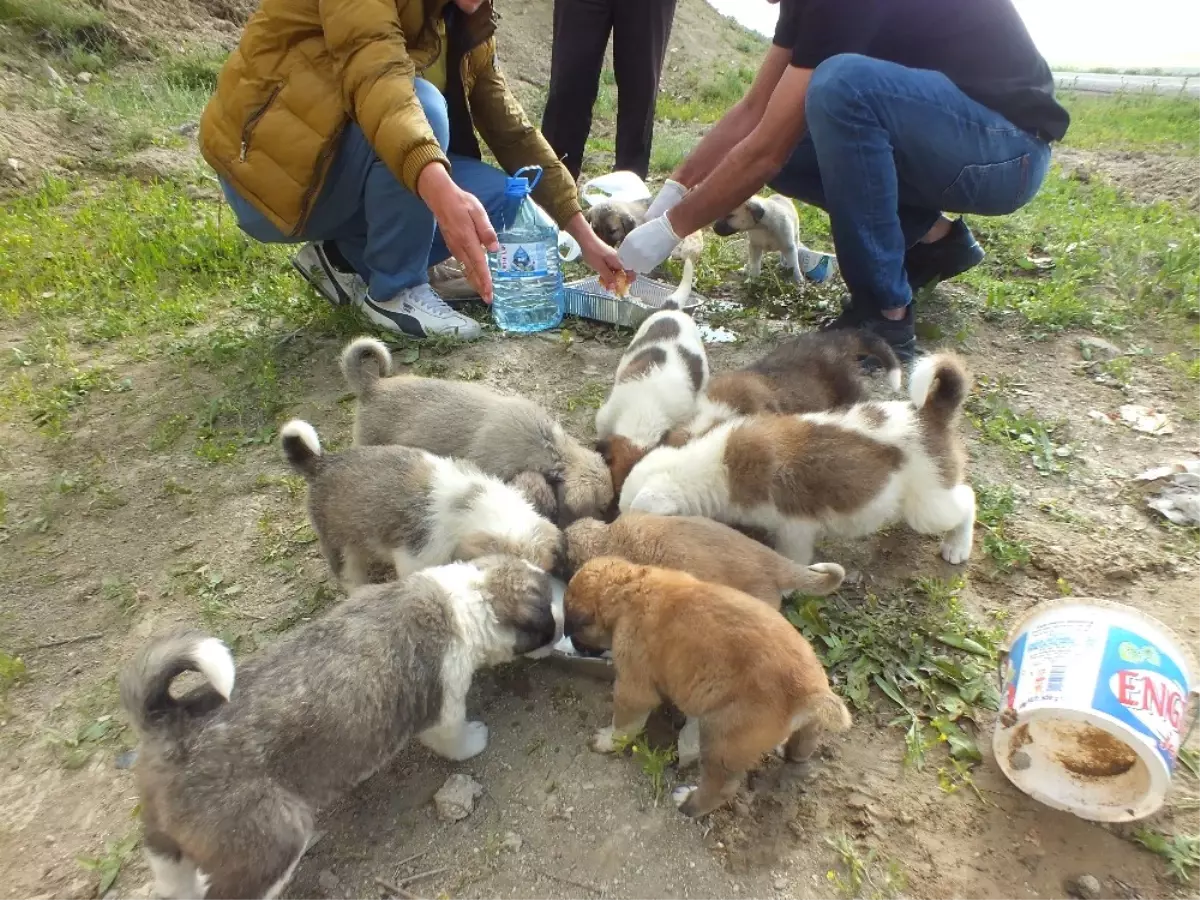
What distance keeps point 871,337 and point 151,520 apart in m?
3.99

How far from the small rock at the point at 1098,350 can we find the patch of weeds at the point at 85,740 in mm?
5590

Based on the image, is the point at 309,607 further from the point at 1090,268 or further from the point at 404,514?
the point at 1090,268

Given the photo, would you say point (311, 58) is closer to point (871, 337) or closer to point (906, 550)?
point (871, 337)

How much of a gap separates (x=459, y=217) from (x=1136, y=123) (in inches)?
517

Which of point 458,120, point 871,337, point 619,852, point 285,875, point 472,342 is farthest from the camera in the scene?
point 458,120

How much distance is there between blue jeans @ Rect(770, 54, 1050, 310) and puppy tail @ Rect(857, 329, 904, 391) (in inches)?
16.7

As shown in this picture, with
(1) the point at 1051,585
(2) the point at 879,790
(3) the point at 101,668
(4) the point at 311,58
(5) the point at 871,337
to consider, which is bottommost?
(3) the point at 101,668

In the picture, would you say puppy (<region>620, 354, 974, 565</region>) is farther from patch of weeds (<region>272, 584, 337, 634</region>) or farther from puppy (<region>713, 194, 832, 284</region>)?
puppy (<region>713, 194, 832, 284</region>)

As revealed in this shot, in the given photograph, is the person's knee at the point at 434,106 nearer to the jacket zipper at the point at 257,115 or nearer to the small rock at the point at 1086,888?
the jacket zipper at the point at 257,115

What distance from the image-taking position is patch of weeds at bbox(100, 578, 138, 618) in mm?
3307

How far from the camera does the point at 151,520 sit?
149 inches

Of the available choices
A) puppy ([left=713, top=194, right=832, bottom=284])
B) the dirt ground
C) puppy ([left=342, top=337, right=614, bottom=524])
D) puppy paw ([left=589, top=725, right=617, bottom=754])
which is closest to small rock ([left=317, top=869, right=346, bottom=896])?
the dirt ground

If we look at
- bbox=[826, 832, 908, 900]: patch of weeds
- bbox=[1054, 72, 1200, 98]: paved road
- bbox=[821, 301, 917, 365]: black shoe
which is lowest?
bbox=[826, 832, 908, 900]: patch of weeds

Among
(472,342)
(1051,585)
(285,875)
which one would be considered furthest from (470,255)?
(1051,585)
